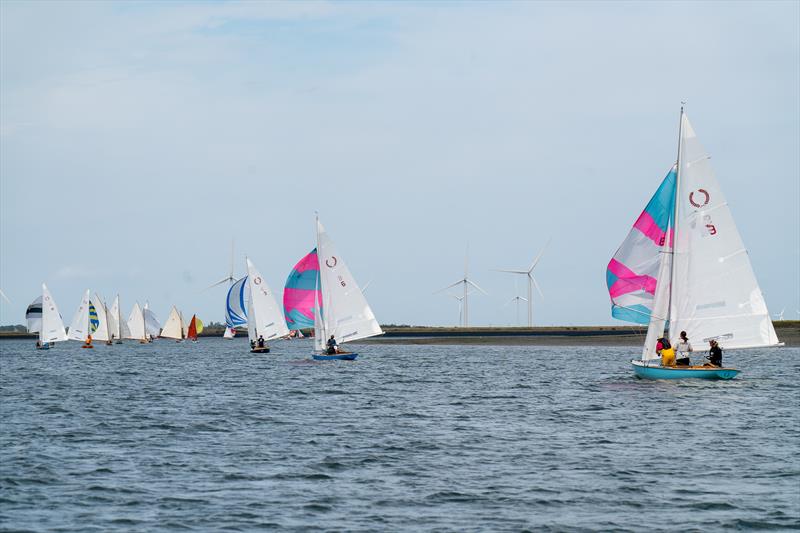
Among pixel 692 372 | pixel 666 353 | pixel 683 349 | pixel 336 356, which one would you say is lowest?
pixel 692 372

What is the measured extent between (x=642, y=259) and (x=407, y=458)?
1029 inches

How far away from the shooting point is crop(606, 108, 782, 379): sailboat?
1843 inches

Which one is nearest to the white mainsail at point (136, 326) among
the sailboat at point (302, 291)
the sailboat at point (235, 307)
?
the sailboat at point (235, 307)

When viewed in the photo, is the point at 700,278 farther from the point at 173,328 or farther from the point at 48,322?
the point at 173,328

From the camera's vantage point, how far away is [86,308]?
13812cm

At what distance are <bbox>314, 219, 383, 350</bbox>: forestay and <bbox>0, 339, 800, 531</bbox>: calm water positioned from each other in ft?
71.2

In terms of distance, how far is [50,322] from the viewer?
13200 cm

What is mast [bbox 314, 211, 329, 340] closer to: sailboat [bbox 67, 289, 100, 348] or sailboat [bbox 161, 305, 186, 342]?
sailboat [bbox 67, 289, 100, 348]

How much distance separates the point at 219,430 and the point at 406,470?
33.4 feet

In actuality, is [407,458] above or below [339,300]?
below

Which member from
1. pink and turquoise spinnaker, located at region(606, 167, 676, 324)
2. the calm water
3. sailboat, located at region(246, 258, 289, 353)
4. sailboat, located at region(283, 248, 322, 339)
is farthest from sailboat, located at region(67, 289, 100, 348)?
pink and turquoise spinnaker, located at region(606, 167, 676, 324)

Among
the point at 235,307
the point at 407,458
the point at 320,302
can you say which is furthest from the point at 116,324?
the point at 407,458

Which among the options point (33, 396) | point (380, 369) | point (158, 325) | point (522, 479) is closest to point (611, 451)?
point (522, 479)

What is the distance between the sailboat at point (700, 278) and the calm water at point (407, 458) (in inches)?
83.5
